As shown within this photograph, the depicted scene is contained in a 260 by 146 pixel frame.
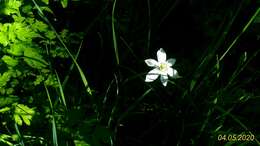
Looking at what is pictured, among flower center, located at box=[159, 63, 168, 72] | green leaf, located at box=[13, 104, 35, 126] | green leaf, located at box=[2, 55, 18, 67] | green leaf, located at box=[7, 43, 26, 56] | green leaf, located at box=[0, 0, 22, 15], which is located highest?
green leaf, located at box=[0, 0, 22, 15]

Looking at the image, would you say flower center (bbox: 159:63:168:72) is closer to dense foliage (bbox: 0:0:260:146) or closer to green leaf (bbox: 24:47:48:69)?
dense foliage (bbox: 0:0:260:146)

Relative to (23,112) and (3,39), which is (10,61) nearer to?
(3,39)

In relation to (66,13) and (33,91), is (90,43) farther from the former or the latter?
(33,91)

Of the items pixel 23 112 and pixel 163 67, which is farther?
pixel 163 67

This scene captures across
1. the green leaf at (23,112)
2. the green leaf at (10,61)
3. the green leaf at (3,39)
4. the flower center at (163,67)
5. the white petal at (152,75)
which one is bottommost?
the green leaf at (23,112)

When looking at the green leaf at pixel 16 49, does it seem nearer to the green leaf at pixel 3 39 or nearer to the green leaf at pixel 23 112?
the green leaf at pixel 3 39

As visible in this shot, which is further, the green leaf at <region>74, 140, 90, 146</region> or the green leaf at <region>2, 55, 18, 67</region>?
the green leaf at <region>2, 55, 18, 67</region>

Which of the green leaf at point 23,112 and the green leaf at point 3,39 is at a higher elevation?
the green leaf at point 3,39

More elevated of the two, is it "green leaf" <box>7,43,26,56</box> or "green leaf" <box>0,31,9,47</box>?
"green leaf" <box>0,31,9,47</box>

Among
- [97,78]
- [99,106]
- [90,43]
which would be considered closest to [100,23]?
[90,43]
